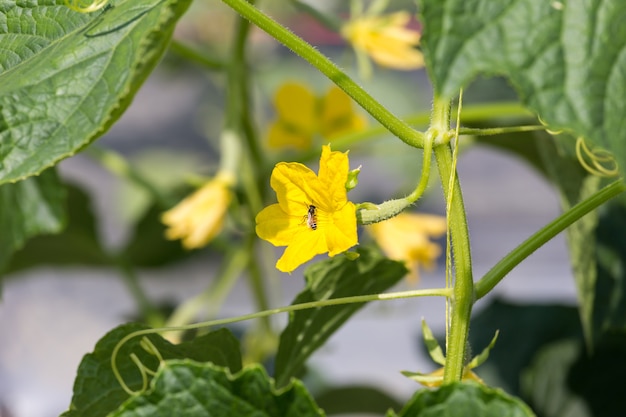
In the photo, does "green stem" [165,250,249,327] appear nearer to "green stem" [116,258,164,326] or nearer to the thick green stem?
"green stem" [116,258,164,326]

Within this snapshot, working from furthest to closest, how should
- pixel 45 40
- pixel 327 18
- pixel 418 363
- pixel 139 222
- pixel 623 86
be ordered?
1. pixel 418 363
2. pixel 139 222
3. pixel 327 18
4. pixel 45 40
5. pixel 623 86

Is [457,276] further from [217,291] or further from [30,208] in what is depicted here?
[217,291]

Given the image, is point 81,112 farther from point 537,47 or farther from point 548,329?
point 548,329

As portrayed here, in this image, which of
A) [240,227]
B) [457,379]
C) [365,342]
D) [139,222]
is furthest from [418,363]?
[457,379]

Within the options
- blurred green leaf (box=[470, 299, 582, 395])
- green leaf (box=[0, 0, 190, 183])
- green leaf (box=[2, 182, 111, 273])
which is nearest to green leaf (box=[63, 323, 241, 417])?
green leaf (box=[0, 0, 190, 183])

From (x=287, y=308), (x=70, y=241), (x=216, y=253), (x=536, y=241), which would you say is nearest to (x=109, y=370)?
(x=287, y=308)
